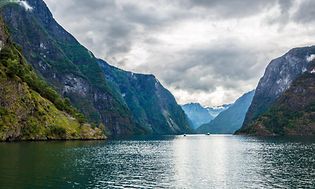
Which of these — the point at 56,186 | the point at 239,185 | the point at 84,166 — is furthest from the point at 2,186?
the point at 239,185

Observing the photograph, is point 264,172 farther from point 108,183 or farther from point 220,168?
point 108,183

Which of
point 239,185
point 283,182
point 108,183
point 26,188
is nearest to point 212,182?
point 239,185

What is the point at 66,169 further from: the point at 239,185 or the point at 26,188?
the point at 239,185

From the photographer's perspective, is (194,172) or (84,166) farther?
(84,166)

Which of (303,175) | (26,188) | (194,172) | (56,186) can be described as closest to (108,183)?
(56,186)

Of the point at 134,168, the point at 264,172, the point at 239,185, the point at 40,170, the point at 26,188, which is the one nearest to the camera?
the point at 26,188

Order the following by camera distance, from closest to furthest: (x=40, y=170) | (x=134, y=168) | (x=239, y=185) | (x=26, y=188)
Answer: (x=26, y=188) < (x=239, y=185) < (x=40, y=170) < (x=134, y=168)

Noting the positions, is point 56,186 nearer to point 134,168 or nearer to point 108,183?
point 108,183

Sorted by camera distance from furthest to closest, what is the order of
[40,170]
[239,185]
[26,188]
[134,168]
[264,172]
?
[134,168], [264,172], [40,170], [239,185], [26,188]

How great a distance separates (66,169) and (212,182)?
43756 millimetres

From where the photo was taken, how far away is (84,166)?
123 meters

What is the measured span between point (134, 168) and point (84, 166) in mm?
16007

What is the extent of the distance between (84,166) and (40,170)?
19488mm

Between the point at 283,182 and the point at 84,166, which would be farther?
the point at 84,166
